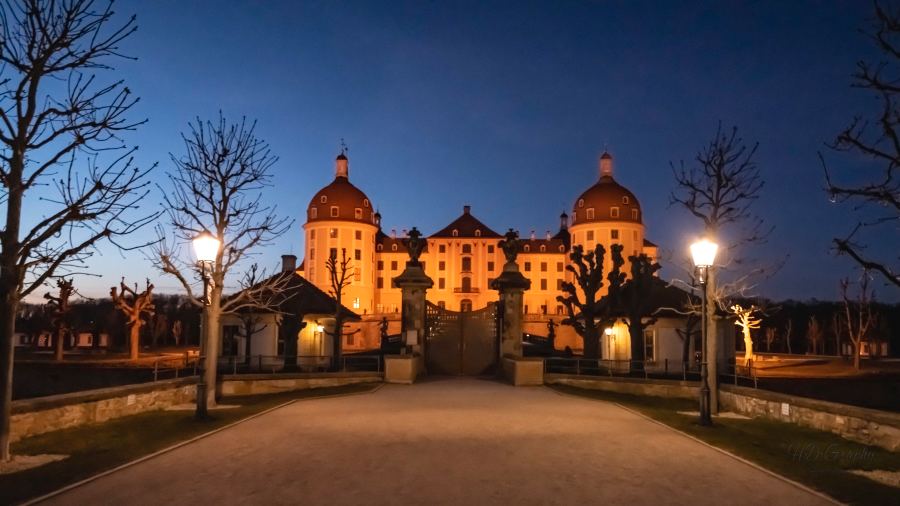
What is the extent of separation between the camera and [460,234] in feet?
308

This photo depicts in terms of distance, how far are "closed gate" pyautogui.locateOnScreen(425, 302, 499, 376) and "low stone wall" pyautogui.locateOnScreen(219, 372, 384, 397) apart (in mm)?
3662

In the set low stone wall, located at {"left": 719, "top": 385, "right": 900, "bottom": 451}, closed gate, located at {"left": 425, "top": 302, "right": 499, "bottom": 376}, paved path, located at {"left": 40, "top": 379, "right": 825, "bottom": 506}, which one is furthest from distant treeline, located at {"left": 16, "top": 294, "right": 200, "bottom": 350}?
low stone wall, located at {"left": 719, "top": 385, "right": 900, "bottom": 451}

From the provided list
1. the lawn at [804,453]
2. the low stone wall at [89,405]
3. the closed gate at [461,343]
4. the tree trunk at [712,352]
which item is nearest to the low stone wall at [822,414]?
the lawn at [804,453]

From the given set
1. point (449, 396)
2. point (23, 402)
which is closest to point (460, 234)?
point (449, 396)

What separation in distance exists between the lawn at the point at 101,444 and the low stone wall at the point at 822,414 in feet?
39.2

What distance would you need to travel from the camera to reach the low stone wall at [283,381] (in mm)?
20953

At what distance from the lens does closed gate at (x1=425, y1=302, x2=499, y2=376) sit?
2711 cm

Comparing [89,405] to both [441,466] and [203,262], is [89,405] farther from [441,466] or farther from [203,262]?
[441,466]

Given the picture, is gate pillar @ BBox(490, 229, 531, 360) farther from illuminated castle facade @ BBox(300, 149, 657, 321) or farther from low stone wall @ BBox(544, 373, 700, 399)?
illuminated castle facade @ BBox(300, 149, 657, 321)

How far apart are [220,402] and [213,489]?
36.6 ft

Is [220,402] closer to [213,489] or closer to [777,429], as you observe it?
[213,489]

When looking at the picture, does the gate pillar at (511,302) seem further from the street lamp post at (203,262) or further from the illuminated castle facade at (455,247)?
the illuminated castle facade at (455,247)

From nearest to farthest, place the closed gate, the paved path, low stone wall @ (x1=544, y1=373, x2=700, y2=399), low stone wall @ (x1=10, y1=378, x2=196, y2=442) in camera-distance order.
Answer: the paved path
low stone wall @ (x1=10, y1=378, x2=196, y2=442)
low stone wall @ (x1=544, y1=373, x2=700, y2=399)
the closed gate

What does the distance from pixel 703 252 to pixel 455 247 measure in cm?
7785
